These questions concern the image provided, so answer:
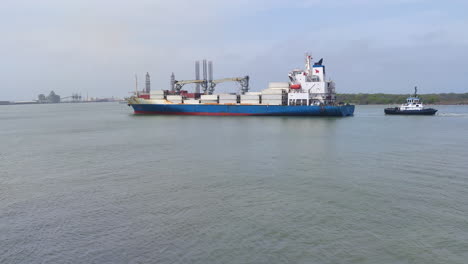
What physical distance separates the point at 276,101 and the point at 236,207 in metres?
38.3

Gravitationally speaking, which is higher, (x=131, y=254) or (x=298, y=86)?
(x=298, y=86)

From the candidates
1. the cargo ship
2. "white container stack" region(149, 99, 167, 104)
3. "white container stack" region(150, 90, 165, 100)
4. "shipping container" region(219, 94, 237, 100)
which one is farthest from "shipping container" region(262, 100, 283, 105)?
"white container stack" region(150, 90, 165, 100)

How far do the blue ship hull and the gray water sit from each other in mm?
26073

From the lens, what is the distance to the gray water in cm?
741

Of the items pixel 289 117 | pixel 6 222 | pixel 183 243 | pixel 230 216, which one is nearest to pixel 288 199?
pixel 230 216

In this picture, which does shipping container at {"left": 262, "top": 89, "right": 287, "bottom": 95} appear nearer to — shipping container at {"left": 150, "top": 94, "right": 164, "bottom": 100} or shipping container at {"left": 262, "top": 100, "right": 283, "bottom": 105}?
shipping container at {"left": 262, "top": 100, "right": 283, "bottom": 105}

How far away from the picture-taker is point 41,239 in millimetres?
8070

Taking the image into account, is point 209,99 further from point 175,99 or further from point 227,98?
point 175,99

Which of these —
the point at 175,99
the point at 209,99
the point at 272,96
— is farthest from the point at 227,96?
the point at 175,99

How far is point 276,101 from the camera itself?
47.5 metres

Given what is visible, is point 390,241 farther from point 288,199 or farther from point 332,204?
point 288,199

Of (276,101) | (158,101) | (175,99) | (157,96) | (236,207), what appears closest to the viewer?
(236,207)

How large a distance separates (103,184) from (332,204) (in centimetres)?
823

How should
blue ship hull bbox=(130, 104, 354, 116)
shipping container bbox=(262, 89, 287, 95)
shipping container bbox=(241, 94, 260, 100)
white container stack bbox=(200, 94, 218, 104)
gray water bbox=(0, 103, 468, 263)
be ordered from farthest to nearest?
white container stack bbox=(200, 94, 218, 104)
shipping container bbox=(241, 94, 260, 100)
shipping container bbox=(262, 89, 287, 95)
blue ship hull bbox=(130, 104, 354, 116)
gray water bbox=(0, 103, 468, 263)
